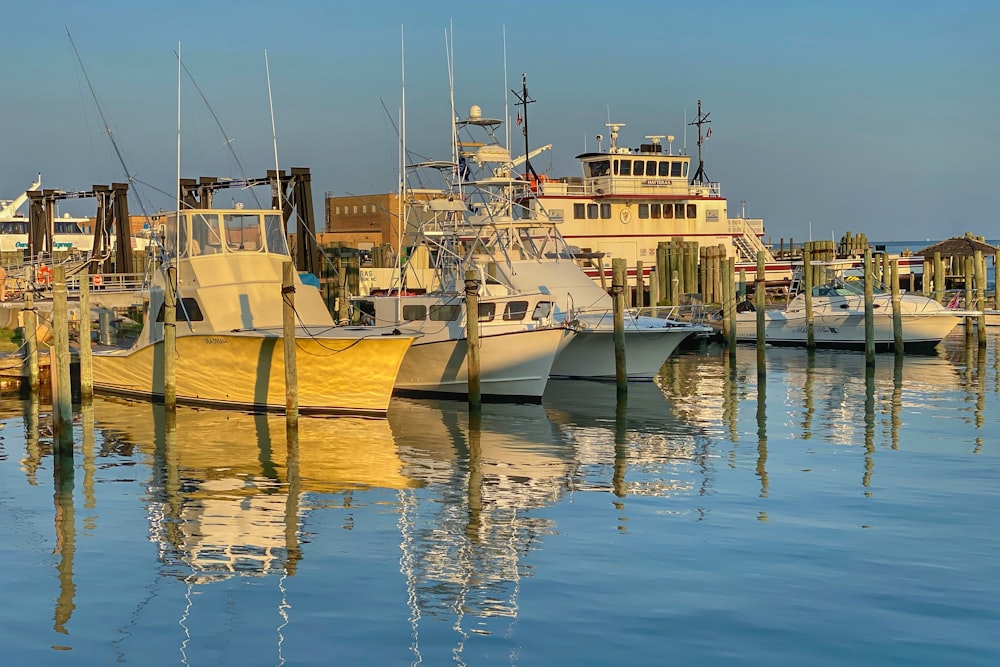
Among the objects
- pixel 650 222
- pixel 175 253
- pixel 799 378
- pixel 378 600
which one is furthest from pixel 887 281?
pixel 378 600

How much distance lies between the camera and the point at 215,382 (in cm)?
2389

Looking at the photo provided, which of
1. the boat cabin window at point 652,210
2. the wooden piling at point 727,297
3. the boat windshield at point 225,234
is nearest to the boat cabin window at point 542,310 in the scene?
the boat windshield at point 225,234

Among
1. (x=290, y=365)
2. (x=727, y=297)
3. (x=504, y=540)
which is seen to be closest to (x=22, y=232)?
(x=727, y=297)

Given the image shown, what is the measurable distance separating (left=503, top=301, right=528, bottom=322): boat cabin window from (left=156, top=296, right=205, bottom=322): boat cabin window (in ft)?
21.6

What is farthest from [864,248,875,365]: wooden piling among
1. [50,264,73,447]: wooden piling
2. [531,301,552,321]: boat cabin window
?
[50,264,73,447]: wooden piling

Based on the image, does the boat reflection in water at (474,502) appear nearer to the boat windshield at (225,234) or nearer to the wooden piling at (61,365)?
the boat windshield at (225,234)

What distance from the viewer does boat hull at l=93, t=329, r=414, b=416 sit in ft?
74.1

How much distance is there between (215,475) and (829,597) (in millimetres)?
9922

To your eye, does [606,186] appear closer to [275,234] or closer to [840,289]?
[840,289]

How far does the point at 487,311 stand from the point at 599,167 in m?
22.6

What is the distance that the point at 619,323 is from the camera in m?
25.3

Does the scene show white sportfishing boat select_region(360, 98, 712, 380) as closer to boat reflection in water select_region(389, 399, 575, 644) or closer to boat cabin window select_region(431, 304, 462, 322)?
boat cabin window select_region(431, 304, 462, 322)

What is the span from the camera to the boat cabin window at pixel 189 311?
79.7 feet

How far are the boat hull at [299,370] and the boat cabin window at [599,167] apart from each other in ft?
81.7
